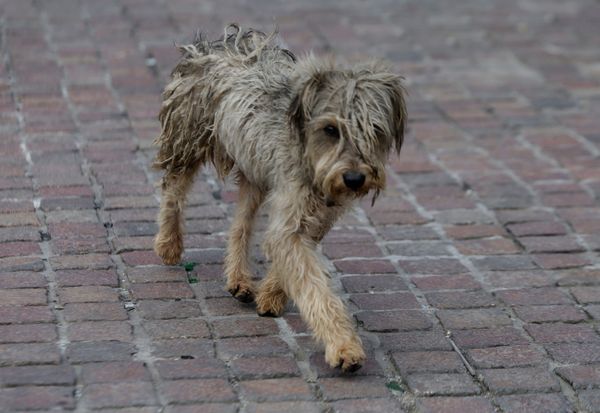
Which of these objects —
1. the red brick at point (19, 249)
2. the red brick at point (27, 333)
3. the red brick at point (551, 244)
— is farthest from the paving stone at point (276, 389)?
the red brick at point (551, 244)

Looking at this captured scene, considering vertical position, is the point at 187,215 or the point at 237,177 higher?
the point at 237,177

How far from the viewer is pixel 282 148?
→ 5.38 metres

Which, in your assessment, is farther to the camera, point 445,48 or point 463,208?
point 445,48

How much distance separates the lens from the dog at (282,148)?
500cm

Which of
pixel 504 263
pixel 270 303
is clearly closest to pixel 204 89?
pixel 270 303

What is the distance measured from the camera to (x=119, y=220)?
6676 millimetres

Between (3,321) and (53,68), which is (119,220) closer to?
(3,321)

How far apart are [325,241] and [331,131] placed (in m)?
1.72

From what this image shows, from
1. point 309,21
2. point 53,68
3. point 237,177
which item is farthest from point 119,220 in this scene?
point 309,21

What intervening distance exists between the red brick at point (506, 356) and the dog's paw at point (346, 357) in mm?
612

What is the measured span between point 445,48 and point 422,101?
1.50 m

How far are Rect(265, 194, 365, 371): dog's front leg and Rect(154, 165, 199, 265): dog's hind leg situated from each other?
0.84 meters

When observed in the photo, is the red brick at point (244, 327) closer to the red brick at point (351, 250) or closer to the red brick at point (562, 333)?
the red brick at point (351, 250)

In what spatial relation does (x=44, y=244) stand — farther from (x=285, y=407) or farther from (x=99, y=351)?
(x=285, y=407)
